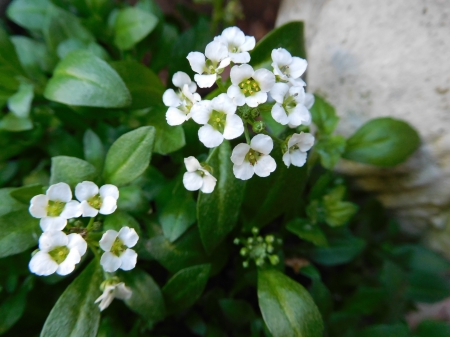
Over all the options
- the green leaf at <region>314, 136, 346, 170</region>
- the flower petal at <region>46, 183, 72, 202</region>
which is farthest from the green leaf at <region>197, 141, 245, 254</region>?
the green leaf at <region>314, 136, 346, 170</region>

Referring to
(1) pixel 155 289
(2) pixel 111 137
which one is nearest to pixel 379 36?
(2) pixel 111 137

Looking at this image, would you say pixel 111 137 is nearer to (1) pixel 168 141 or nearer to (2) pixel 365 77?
(1) pixel 168 141

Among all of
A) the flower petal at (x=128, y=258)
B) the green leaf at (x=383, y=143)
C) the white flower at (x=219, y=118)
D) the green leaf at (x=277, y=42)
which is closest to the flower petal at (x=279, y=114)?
the white flower at (x=219, y=118)

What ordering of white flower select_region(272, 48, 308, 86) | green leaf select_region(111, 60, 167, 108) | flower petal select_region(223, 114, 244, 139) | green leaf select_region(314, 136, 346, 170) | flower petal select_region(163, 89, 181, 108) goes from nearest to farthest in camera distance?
flower petal select_region(223, 114, 244, 139)
white flower select_region(272, 48, 308, 86)
flower petal select_region(163, 89, 181, 108)
green leaf select_region(111, 60, 167, 108)
green leaf select_region(314, 136, 346, 170)

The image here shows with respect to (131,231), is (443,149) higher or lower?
higher

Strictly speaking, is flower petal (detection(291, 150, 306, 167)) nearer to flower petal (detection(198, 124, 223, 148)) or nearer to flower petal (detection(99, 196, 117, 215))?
flower petal (detection(198, 124, 223, 148))

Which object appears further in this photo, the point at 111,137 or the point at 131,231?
the point at 111,137
